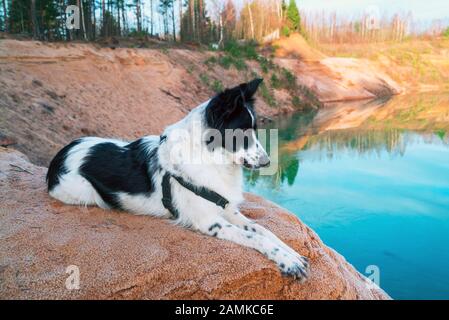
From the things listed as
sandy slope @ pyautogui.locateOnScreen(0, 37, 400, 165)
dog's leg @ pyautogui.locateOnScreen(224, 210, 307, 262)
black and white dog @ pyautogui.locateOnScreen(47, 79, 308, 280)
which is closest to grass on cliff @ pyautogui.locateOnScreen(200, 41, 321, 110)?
sandy slope @ pyautogui.locateOnScreen(0, 37, 400, 165)

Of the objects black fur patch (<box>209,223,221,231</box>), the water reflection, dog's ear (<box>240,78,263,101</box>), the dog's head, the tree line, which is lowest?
the water reflection

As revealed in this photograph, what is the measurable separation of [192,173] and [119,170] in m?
0.83

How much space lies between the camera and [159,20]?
1437 inches

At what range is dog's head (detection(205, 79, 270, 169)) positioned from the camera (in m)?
3.27

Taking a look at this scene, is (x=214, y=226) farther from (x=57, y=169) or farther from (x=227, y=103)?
(x=57, y=169)

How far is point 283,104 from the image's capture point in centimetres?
2658

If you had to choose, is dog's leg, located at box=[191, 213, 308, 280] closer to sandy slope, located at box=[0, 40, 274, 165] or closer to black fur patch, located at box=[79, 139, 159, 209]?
black fur patch, located at box=[79, 139, 159, 209]

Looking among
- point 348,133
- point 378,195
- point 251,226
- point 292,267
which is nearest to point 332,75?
point 348,133

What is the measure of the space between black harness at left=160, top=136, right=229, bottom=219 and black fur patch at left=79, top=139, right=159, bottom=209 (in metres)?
0.18

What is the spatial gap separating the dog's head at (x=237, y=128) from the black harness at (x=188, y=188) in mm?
403

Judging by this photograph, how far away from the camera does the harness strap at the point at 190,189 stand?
3371 mm

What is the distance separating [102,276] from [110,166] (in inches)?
55.9

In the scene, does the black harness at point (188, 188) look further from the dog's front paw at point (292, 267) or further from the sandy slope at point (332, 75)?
the sandy slope at point (332, 75)

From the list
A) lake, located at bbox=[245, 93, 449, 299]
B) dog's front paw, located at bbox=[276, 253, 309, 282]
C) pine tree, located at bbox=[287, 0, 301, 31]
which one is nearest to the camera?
dog's front paw, located at bbox=[276, 253, 309, 282]
